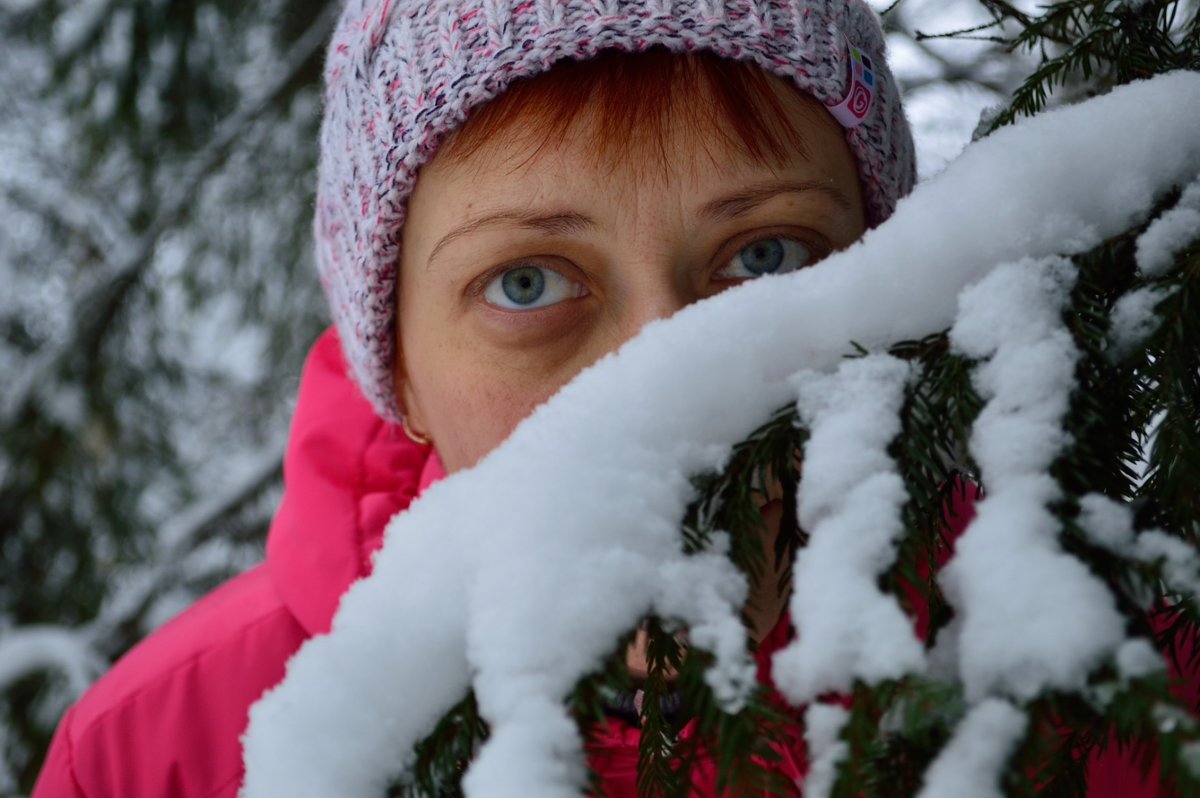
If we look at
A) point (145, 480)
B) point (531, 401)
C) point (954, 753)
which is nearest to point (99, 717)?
point (531, 401)

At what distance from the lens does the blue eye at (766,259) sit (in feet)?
5.05

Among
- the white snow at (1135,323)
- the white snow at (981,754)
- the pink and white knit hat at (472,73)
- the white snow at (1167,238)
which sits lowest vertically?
the white snow at (981,754)

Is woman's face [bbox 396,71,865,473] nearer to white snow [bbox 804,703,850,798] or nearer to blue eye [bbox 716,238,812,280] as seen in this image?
blue eye [bbox 716,238,812,280]

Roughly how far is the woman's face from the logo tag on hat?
2 centimetres

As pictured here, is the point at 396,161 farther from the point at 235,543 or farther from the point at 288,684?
the point at 235,543

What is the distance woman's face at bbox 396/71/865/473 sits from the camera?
1436 mm

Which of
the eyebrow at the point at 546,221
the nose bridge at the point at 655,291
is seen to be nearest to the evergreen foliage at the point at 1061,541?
the nose bridge at the point at 655,291

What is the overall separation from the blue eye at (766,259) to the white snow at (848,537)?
794 millimetres

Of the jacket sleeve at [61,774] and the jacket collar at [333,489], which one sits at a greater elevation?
the jacket collar at [333,489]

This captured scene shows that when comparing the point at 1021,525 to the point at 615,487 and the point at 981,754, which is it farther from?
the point at 615,487

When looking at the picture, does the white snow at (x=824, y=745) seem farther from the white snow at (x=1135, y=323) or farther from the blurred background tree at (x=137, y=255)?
the blurred background tree at (x=137, y=255)

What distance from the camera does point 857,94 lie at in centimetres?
164

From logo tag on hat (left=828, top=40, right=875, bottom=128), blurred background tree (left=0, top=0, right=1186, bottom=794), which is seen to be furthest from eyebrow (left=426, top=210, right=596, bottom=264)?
blurred background tree (left=0, top=0, right=1186, bottom=794)

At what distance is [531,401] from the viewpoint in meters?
1.59
